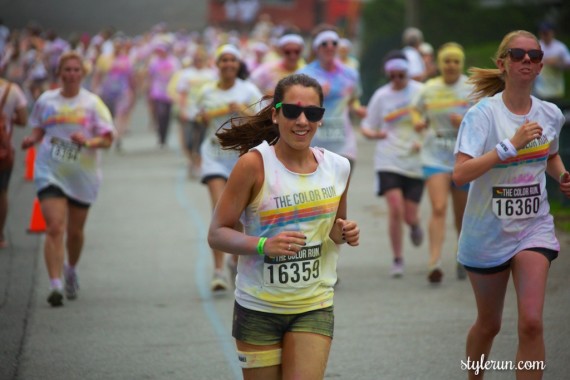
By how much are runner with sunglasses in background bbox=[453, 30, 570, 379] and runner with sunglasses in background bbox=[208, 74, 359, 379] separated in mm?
1169

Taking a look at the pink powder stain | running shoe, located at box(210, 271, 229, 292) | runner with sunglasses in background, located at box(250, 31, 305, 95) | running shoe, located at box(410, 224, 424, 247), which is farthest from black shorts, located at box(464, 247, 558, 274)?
running shoe, located at box(410, 224, 424, 247)

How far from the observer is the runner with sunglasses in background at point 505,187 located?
20.5 feet

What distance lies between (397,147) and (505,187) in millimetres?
4846

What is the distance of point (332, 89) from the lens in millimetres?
10945

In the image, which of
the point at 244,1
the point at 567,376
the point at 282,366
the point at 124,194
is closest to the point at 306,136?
the point at 282,366

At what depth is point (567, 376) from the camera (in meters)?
7.16

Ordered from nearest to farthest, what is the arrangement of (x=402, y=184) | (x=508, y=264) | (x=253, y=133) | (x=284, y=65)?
(x=253, y=133), (x=508, y=264), (x=402, y=184), (x=284, y=65)

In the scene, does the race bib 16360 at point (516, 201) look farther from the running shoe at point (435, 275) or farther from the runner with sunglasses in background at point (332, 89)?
the runner with sunglasses in background at point (332, 89)

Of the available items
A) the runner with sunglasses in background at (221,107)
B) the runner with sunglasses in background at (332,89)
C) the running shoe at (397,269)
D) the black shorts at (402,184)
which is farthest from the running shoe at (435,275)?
the runner with sunglasses in background at (221,107)

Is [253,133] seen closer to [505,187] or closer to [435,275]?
[505,187]

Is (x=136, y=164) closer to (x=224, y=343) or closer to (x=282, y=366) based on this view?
(x=224, y=343)

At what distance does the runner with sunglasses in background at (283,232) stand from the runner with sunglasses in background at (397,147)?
5.59 metres

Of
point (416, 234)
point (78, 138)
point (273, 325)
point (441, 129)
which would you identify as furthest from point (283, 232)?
point (416, 234)

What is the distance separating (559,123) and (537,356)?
1.41m
